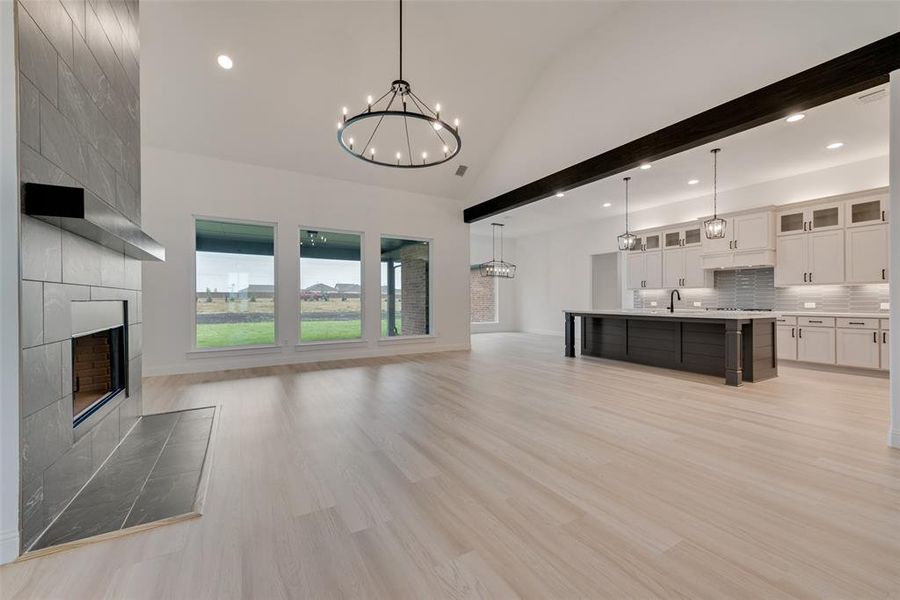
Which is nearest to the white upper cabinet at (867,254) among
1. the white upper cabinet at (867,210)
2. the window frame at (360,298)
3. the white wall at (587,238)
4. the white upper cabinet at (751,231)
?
the white upper cabinet at (867,210)

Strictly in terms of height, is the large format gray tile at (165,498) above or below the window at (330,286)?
below

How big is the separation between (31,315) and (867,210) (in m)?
8.69

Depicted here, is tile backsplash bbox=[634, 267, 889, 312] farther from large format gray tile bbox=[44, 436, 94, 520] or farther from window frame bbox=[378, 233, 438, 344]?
large format gray tile bbox=[44, 436, 94, 520]

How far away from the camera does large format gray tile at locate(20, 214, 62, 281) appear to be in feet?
5.08

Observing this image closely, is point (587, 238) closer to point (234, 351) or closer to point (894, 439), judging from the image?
point (894, 439)

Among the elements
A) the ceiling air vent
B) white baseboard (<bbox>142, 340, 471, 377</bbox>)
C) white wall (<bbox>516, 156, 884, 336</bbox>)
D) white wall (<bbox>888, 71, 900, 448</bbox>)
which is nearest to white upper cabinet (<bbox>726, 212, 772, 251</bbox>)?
white wall (<bbox>516, 156, 884, 336</bbox>)

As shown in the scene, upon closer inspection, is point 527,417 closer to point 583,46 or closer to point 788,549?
point 788,549

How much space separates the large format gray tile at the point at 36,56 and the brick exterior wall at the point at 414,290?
5.53 m

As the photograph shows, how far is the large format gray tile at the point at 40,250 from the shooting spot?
5.08ft

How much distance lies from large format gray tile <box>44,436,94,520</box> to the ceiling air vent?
706 cm

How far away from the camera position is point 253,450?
257 cm

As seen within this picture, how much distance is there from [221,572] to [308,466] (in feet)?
3.00

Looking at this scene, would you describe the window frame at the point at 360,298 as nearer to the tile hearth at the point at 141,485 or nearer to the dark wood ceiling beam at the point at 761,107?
the tile hearth at the point at 141,485

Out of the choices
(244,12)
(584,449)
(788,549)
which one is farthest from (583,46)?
(788,549)
